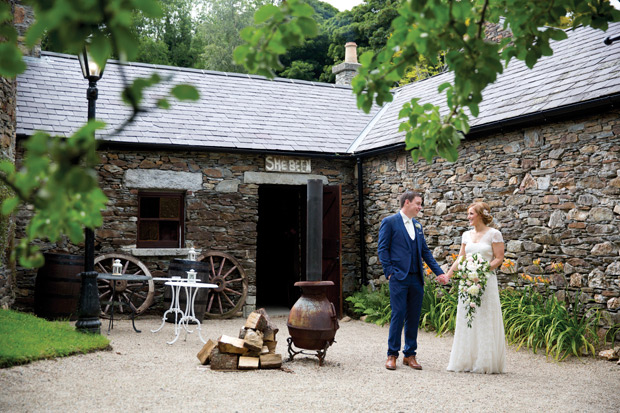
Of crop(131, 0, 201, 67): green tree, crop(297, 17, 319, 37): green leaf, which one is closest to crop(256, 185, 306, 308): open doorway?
crop(297, 17, 319, 37): green leaf

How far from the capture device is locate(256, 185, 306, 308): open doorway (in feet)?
37.6

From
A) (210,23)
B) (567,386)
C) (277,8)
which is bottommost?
(567,386)

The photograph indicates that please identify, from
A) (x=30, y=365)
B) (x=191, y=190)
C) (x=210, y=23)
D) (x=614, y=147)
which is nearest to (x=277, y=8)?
(x=30, y=365)

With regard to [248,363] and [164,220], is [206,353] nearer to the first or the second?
[248,363]

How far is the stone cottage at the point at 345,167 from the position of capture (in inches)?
259

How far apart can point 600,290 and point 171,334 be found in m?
5.22

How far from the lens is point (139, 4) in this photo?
1.33 metres

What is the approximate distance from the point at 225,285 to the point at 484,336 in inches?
191

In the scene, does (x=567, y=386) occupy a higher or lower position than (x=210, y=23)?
lower

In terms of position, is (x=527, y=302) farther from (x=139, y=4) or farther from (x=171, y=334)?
(x=139, y=4)

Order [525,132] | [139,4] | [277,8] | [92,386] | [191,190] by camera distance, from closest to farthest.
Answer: [139,4]
[277,8]
[92,386]
[525,132]
[191,190]

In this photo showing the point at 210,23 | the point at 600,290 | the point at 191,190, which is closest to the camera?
the point at 600,290

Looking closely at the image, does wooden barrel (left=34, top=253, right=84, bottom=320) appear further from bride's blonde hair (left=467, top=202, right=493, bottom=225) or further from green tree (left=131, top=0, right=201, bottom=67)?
green tree (left=131, top=0, right=201, bottom=67)

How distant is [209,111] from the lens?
10172 millimetres
